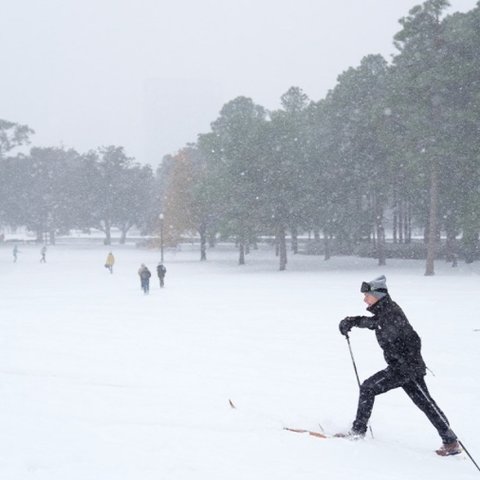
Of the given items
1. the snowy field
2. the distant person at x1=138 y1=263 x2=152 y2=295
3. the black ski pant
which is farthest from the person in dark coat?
the distant person at x1=138 y1=263 x2=152 y2=295

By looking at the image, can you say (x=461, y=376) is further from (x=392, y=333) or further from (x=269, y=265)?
(x=269, y=265)

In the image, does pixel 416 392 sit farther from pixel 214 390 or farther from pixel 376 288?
pixel 214 390

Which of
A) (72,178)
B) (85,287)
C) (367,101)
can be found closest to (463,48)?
(367,101)

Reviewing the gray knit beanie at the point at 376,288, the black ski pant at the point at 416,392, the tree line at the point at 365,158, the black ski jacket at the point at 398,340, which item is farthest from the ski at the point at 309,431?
the tree line at the point at 365,158

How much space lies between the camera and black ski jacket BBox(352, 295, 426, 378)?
5906 mm

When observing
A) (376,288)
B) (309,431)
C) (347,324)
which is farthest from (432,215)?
(376,288)

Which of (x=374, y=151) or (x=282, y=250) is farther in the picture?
(x=282, y=250)

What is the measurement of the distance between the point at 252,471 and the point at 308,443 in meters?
1.07

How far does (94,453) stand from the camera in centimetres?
580

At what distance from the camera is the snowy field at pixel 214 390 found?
564 cm

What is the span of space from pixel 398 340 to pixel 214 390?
3.88 m

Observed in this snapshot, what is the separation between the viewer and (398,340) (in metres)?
5.92

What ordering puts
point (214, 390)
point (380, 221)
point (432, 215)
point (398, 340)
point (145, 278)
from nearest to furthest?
point (398, 340) → point (214, 390) → point (145, 278) → point (432, 215) → point (380, 221)

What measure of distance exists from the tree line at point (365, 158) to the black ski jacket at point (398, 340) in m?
27.3
